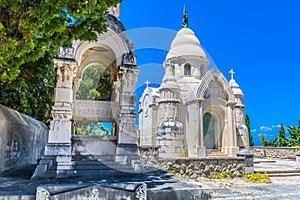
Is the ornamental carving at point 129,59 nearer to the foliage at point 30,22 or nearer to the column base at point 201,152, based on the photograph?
the foliage at point 30,22

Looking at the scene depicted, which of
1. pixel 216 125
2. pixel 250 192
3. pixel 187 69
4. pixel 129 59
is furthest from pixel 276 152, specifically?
pixel 129 59

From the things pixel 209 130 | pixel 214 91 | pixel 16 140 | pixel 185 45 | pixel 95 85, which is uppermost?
pixel 185 45

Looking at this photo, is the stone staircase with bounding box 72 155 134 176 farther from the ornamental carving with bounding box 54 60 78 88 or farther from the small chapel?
the small chapel

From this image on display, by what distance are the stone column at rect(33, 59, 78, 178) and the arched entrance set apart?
41.7 ft

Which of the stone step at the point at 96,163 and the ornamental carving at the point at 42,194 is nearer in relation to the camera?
the ornamental carving at the point at 42,194

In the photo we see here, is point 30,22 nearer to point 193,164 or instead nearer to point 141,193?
point 141,193

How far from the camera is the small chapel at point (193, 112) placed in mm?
15344

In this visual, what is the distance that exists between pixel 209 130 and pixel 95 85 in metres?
9.40

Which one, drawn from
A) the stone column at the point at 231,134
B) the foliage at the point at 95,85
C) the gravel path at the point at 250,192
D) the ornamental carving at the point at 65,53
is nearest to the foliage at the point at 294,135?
the stone column at the point at 231,134

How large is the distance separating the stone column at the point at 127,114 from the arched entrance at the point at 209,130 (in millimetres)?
11310

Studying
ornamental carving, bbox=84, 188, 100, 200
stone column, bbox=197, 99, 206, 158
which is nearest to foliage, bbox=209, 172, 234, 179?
stone column, bbox=197, 99, 206, 158

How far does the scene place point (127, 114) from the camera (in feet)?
23.2

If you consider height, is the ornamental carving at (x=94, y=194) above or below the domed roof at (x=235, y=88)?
below

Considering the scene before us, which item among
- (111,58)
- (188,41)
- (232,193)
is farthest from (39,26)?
(188,41)
